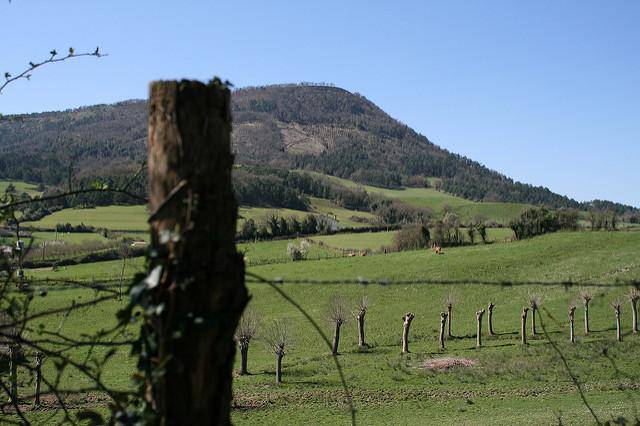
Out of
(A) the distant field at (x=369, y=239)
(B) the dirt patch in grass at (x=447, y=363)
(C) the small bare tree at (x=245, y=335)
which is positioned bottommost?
(B) the dirt patch in grass at (x=447, y=363)

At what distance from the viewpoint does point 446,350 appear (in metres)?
33.9

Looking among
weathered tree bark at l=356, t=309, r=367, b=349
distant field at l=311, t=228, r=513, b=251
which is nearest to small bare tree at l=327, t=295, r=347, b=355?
weathered tree bark at l=356, t=309, r=367, b=349

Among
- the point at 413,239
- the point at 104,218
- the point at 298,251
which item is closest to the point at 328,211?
the point at 104,218

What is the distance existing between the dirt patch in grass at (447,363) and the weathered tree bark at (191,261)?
28.0m

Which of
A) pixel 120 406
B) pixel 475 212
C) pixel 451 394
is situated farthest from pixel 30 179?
pixel 120 406

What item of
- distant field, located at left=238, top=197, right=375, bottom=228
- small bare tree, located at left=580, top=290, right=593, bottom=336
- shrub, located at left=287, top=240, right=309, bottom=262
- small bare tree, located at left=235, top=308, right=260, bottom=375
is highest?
distant field, located at left=238, top=197, right=375, bottom=228

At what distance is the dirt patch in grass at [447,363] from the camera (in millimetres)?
28719

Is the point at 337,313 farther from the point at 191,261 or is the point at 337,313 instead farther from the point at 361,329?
the point at 191,261

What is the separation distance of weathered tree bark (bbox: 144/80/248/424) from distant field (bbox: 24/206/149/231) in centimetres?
7215

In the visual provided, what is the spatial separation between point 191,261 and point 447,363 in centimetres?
2893

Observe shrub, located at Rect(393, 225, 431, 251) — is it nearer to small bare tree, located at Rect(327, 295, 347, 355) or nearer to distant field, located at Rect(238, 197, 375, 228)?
distant field, located at Rect(238, 197, 375, 228)

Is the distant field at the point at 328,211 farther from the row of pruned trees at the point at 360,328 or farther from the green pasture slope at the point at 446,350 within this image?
the row of pruned trees at the point at 360,328

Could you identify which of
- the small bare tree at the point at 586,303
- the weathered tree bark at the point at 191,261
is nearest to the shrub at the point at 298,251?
the small bare tree at the point at 586,303

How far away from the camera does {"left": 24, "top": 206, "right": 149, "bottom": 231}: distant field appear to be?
7650 centimetres
